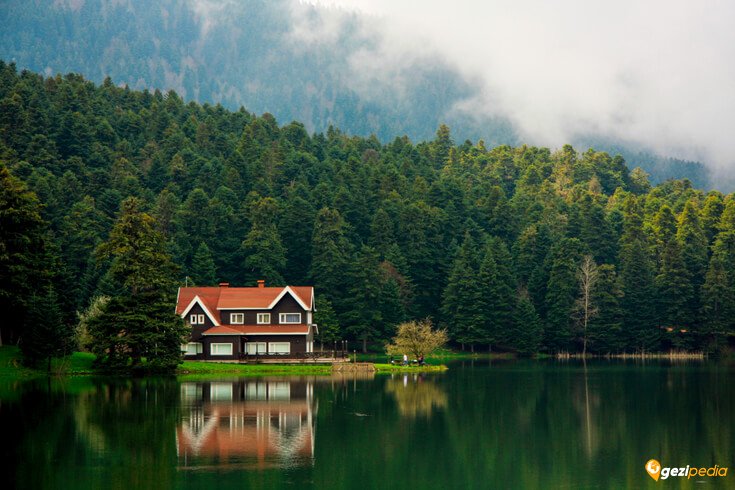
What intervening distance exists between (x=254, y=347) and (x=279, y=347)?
249 cm

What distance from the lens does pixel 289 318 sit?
306 ft

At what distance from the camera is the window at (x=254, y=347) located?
→ 301 feet

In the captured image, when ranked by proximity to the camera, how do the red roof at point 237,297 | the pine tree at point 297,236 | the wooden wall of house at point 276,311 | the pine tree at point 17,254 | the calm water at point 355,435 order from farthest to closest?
the pine tree at point 297,236, the wooden wall of house at point 276,311, the red roof at point 237,297, the pine tree at point 17,254, the calm water at point 355,435

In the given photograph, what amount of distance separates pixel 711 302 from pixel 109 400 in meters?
94.1

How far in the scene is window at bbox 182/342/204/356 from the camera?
3509 inches

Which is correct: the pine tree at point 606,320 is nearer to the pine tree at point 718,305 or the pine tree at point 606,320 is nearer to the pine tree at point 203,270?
the pine tree at point 718,305

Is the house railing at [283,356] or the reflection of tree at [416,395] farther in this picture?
the house railing at [283,356]

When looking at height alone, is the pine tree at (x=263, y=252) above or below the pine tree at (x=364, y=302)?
above

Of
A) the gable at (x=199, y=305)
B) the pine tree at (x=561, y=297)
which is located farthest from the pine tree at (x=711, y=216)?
the gable at (x=199, y=305)

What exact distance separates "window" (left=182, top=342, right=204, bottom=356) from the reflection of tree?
75.4 ft

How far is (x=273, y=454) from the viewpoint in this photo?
34.8m

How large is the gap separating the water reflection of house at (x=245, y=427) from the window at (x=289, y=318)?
99.8ft

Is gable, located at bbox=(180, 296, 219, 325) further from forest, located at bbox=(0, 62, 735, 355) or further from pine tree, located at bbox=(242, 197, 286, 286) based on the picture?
pine tree, located at bbox=(242, 197, 286, 286)

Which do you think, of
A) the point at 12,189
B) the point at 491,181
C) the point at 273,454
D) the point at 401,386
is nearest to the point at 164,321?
the point at 12,189
